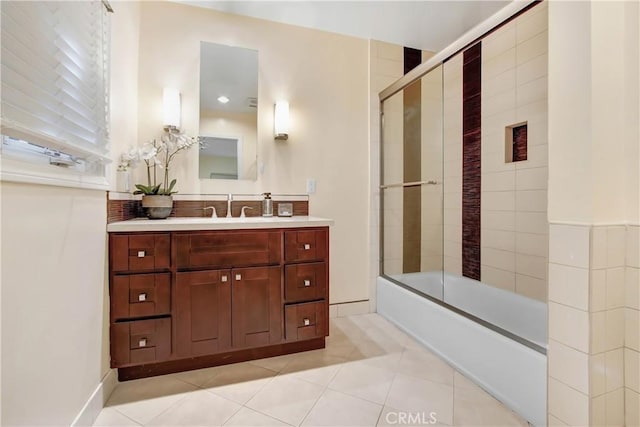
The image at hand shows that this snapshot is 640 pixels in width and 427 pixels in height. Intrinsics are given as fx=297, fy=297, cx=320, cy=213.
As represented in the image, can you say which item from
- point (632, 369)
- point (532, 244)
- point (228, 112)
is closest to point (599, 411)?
point (632, 369)

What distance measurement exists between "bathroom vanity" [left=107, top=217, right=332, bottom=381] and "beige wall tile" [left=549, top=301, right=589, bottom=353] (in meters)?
1.17

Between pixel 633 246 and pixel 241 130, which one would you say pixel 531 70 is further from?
pixel 241 130

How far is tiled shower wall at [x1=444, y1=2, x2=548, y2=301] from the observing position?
2049mm

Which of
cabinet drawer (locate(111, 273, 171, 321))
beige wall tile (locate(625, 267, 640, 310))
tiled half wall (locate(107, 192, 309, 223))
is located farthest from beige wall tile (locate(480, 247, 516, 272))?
cabinet drawer (locate(111, 273, 171, 321))

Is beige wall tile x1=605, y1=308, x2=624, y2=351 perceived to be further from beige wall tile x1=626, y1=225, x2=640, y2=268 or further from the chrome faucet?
the chrome faucet

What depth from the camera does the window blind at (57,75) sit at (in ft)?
2.75

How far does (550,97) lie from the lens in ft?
4.23

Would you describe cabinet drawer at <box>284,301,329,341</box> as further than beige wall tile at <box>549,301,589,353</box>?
Yes

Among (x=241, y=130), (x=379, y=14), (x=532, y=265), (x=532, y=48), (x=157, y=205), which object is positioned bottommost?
(x=532, y=265)

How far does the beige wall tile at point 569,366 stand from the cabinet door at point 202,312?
5.16 ft

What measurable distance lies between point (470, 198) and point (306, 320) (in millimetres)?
1749

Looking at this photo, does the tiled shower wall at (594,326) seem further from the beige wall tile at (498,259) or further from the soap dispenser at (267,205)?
the soap dispenser at (267,205)

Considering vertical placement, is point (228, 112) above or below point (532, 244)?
above

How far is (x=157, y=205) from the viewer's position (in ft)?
6.15
